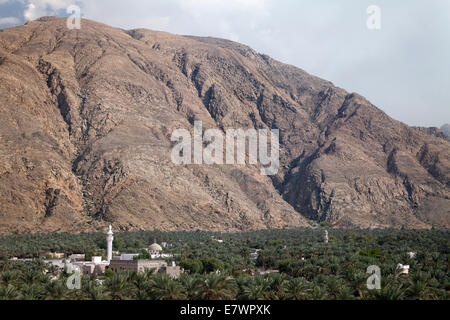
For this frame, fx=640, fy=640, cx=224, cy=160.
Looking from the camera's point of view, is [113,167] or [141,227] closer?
[141,227]

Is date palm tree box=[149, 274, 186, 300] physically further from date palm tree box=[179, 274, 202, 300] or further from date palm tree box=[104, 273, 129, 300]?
date palm tree box=[104, 273, 129, 300]

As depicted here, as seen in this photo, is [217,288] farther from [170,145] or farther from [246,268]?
[170,145]

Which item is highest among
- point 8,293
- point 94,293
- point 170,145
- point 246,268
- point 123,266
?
point 170,145

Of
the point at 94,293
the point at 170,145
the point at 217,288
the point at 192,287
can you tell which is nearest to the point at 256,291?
the point at 217,288

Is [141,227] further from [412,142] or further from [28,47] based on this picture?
[412,142]
